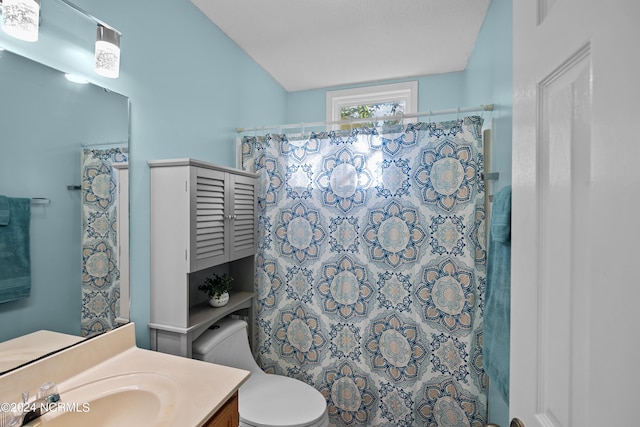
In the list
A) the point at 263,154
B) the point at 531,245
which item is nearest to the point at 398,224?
the point at 263,154

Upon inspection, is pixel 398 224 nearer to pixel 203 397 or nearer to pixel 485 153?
pixel 485 153

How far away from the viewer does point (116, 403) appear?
1.00 metres

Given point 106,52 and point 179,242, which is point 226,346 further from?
point 106,52

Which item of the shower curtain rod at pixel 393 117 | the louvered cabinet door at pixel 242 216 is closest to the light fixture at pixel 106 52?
the louvered cabinet door at pixel 242 216

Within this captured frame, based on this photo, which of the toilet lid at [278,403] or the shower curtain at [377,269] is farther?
the shower curtain at [377,269]

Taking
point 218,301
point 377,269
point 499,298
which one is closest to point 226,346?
point 218,301

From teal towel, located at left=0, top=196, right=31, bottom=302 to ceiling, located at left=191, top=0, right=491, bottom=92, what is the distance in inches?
58.8

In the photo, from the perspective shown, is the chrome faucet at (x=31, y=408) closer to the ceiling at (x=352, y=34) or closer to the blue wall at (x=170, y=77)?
the blue wall at (x=170, y=77)

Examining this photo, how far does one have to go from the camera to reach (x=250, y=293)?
2051 millimetres

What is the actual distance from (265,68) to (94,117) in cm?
169

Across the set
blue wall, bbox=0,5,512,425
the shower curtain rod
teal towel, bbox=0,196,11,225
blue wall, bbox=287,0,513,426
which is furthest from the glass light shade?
blue wall, bbox=287,0,513,426

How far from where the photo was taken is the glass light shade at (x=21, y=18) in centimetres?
91

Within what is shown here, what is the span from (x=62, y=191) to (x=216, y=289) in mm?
919

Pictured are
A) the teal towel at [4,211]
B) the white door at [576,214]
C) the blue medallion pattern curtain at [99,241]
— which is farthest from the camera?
the blue medallion pattern curtain at [99,241]
